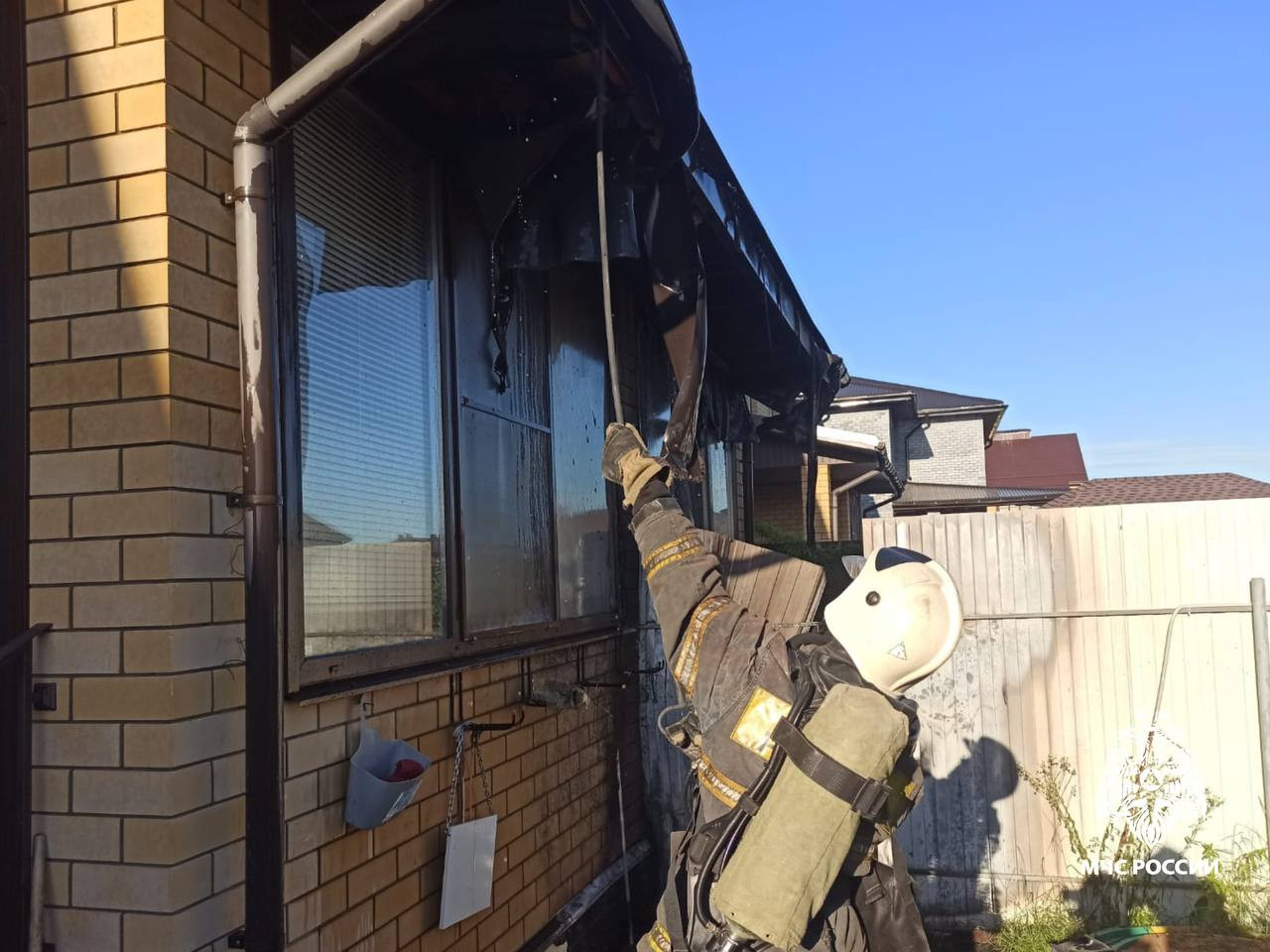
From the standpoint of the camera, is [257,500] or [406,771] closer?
[257,500]

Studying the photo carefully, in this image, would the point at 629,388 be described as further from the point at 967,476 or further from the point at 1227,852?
the point at 967,476

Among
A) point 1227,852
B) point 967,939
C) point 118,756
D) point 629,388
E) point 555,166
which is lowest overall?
point 967,939

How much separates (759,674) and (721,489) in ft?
19.7

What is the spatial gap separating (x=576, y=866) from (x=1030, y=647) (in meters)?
3.04

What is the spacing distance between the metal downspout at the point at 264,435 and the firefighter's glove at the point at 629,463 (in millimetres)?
957

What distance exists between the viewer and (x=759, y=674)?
8.53 ft

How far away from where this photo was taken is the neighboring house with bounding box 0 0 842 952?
2.24m

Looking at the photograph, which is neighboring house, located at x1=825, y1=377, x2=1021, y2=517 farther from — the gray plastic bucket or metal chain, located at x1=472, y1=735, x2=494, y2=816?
the gray plastic bucket

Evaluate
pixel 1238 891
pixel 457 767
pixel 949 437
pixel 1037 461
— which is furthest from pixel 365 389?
pixel 1037 461

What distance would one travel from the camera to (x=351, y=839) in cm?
286

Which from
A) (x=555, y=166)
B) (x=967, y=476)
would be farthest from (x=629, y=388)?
(x=967, y=476)

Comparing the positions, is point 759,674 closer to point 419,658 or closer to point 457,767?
point 419,658

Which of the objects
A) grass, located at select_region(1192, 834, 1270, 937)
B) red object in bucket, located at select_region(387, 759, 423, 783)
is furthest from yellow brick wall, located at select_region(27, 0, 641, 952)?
grass, located at select_region(1192, 834, 1270, 937)

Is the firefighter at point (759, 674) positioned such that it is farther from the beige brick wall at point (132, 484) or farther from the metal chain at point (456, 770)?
the beige brick wall at point (132, 484)
